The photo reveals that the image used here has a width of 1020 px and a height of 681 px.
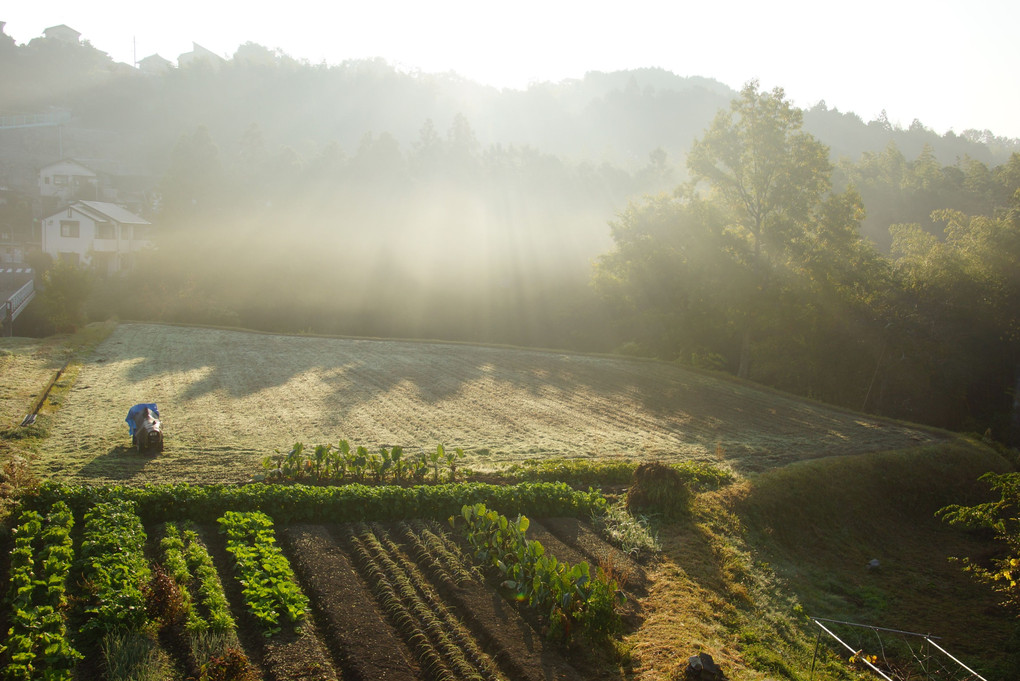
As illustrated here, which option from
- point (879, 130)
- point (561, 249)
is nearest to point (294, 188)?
point (561, 249)

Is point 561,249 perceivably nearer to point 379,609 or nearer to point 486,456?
point 486,456

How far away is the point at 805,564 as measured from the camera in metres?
10.3

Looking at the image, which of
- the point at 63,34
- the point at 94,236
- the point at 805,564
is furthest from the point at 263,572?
the point at 63,34

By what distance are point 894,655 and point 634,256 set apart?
75.7ft

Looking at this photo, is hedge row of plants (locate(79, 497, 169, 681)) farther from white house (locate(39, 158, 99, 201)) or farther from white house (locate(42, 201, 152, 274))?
white house (locate(39, 158, 99, 201))

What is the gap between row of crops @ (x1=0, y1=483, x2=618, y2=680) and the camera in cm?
605

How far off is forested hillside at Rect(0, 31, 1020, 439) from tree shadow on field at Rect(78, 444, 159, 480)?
61.7ft

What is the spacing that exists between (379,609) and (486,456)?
6.63 m

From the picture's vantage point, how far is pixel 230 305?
36.7 m

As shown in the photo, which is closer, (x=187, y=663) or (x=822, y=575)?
(x=187, y=663)

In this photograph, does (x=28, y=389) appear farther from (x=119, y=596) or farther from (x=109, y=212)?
(x=109, y=212)

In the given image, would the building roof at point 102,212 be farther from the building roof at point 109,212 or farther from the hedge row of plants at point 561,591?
the hedge row of plants at point 561,591

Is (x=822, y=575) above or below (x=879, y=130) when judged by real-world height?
below

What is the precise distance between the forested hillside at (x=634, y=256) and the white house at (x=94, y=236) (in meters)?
4.26
